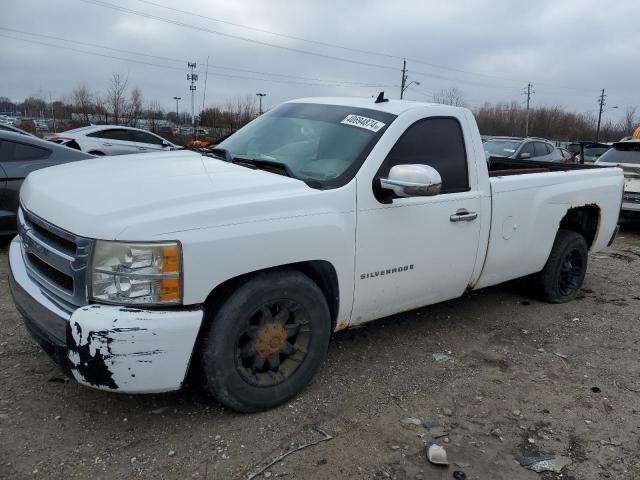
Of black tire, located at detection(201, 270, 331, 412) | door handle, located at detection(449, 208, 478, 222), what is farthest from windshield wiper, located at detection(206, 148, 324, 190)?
door handle, located at detection(449, 208, 478, 222)

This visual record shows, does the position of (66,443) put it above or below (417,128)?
below

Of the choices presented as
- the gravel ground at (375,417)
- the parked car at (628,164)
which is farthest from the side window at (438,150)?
the parked car at (628,164)

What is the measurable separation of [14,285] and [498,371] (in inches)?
126

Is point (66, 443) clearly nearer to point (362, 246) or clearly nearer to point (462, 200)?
point (362, 246)

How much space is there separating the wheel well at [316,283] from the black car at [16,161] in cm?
438

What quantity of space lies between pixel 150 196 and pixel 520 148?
12.4 m

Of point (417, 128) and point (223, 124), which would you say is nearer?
point (417, 128)

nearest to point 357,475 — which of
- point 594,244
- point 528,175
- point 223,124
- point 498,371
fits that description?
point 498,371

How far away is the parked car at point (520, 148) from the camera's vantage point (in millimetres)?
13461

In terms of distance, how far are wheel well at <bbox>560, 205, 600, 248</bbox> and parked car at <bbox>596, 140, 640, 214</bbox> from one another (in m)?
4.72

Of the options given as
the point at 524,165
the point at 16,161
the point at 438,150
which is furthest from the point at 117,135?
the point at 438,150

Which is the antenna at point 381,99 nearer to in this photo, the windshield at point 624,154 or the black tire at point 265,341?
the black tire at point 265,341

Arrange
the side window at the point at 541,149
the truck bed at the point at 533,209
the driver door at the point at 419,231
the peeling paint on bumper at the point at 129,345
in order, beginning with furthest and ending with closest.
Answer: the side window at the point at 541,149 → the truck bed at the point at 533,209 → the driver door at the point at 419,231 → the peeling paint on bumper at the point at 129,345

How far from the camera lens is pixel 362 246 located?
10.8ft
